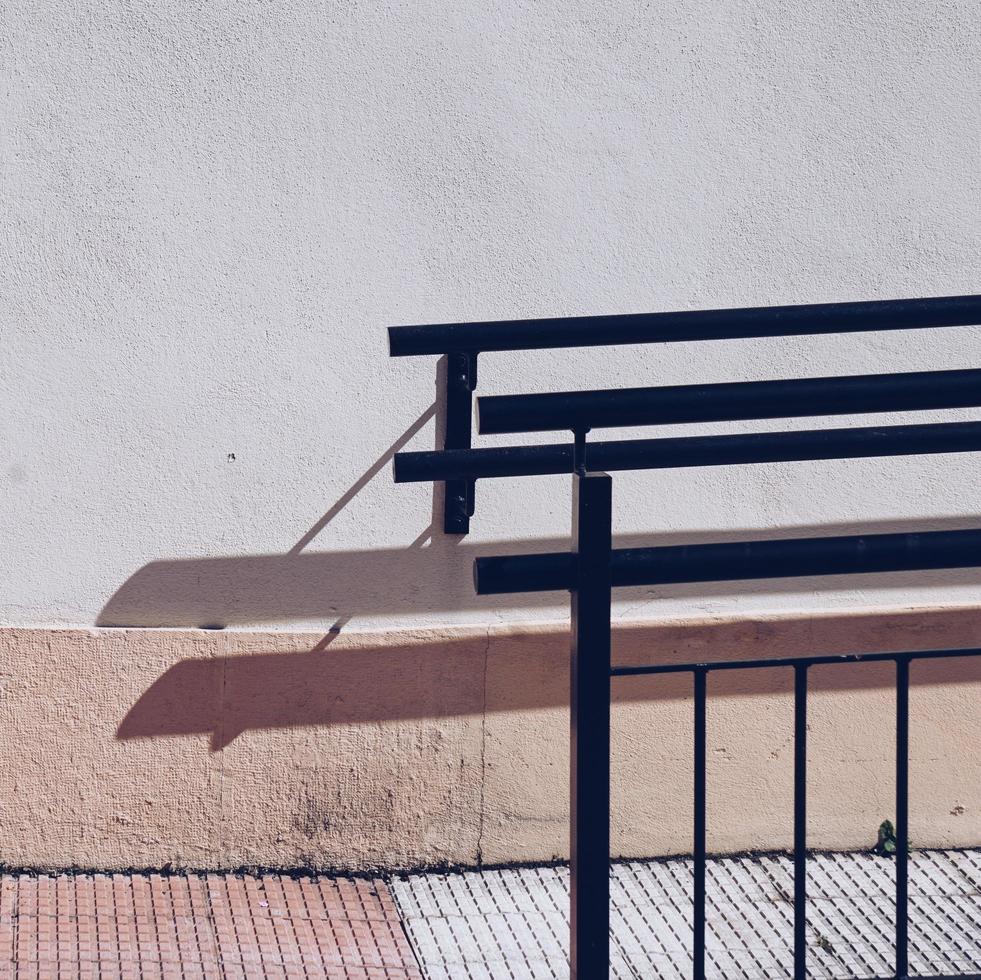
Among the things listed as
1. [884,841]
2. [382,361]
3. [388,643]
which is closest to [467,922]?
[388,643]

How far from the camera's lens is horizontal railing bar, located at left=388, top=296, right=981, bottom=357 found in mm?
3227

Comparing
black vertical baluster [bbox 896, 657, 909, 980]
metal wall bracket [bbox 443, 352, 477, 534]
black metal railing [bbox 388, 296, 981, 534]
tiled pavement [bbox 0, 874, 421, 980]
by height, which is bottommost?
tiled pavement [bbox 0, 874, 421, 980]

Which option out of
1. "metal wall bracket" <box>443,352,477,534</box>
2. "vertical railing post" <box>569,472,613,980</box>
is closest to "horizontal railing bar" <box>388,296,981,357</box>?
"metal wall bracket" <box>443,352,477,534</box>

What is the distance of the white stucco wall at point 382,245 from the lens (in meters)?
3.92

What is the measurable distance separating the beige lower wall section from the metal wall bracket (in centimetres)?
32

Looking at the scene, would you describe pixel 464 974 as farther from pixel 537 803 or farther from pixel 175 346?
pixel 175 346

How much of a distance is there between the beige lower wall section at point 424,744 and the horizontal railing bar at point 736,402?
195cm

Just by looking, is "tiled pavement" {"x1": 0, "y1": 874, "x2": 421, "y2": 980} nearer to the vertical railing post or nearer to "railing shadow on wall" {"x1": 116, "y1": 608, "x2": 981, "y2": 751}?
"railing shadow on wall" {"x1": 116, "y1": 608, "x2": 981, "y2": 751}

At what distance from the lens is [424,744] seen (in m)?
4.17

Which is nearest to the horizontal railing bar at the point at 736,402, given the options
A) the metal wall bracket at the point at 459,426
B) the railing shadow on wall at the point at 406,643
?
the metal wall bracket at the point at 459,426

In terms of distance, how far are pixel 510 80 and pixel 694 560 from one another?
2194 mm

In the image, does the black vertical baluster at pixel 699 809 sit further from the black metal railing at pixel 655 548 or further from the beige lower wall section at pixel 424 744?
the beige lower wall section at pixel 424 744

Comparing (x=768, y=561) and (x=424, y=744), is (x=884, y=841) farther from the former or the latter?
(x=768, y=561)

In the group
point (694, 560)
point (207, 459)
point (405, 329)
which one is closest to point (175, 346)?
point (207, 459)
